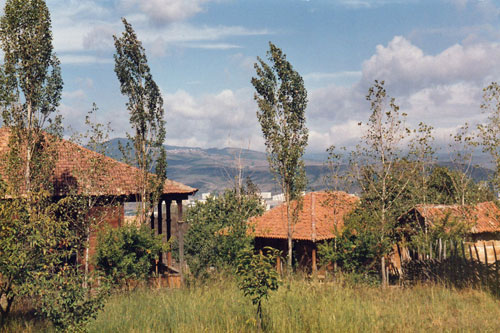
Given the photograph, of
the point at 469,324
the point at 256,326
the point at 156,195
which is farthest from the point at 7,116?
the point at 469,324

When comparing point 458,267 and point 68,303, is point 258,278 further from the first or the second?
point 458,267

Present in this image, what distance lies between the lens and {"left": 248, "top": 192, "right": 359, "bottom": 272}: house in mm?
27578

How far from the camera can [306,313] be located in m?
7.83

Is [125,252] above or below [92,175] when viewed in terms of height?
below

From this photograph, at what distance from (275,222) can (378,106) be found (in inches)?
573

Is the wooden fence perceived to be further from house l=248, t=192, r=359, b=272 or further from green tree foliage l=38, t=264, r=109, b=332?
house l=248, t=192, r=359, b=272

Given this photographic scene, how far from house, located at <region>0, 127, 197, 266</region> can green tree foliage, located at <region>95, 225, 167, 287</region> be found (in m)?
1.18

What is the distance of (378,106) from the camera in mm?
19859

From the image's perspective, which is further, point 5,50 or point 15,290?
point 5,50

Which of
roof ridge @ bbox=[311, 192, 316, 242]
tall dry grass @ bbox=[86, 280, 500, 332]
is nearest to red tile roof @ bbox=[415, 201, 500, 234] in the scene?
roof ridge @ bbox=[311, 192, 316, 242]

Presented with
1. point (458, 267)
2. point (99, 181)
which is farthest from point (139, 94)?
point (458, 267)

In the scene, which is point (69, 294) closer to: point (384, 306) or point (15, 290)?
point (15, 290)

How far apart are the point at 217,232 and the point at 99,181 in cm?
783

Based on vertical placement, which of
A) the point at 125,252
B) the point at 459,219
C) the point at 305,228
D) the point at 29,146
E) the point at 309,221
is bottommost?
the point at 305,228
